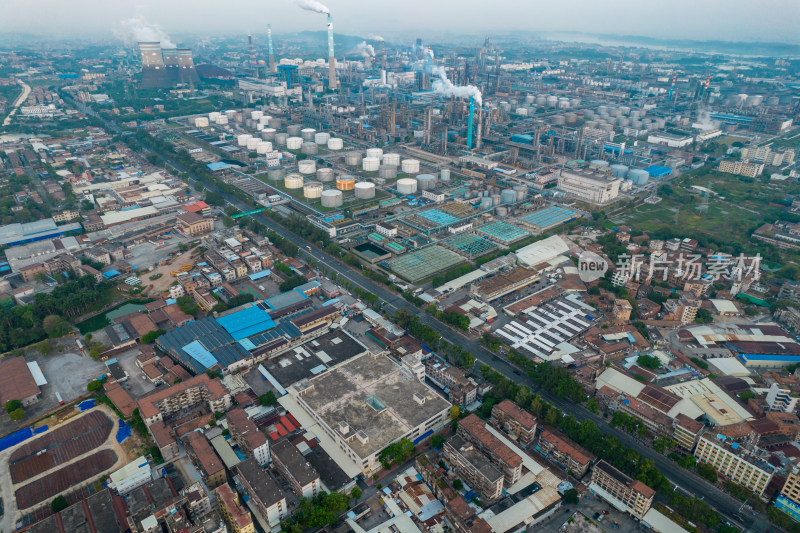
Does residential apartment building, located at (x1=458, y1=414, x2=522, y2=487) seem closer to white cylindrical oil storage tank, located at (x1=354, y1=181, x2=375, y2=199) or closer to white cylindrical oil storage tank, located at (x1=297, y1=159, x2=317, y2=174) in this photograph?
white cylindrical oil storage tank, located at (x1=354, y1=181, x2=375, y2=199)

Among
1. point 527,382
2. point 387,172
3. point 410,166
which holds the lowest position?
point 527,382

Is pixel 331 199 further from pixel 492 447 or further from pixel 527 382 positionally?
pixel 492 447

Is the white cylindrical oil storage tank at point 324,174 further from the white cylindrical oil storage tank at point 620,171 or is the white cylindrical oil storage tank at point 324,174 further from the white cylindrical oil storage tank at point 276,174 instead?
the white cylindrical oil storage tank at point 620,171

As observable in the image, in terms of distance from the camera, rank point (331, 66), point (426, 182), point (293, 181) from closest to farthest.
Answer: point (293, 181)
point (426, 182)
point (331, 66)

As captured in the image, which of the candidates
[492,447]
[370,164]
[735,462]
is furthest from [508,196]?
[492,447]

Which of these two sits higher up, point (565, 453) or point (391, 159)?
point (391, 159)

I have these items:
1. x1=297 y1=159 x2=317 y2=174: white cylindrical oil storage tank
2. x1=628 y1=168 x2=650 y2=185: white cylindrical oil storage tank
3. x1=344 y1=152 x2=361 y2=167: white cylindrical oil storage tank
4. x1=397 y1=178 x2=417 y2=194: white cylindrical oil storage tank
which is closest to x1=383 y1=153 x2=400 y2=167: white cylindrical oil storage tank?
x1=344 y1=152 x2=361 y2=167: white cylindrical oil storage tank
